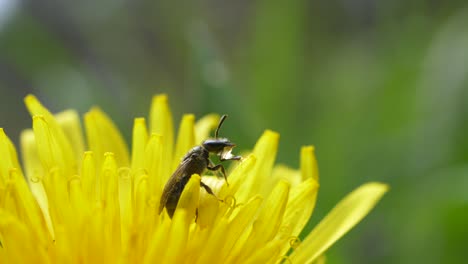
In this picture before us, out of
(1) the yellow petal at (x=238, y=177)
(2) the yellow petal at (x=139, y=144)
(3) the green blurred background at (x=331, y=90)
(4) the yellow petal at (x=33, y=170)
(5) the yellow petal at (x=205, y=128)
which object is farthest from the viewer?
(3) the green blurred background at (x=331, y=90)

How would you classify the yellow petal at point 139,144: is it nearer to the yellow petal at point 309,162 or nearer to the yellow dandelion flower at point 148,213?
the yellow dandelion flower at point 148,213

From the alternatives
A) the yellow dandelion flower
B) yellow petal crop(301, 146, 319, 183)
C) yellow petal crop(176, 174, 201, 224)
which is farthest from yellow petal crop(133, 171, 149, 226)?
yellow petal crop(301, 146, 319, 183)

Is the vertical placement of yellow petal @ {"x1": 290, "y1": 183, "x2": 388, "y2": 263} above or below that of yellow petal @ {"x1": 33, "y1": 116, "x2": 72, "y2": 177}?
below

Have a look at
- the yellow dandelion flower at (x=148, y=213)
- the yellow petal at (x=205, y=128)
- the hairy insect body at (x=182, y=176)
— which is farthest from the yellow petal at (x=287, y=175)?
the hairy insect body at (x=182, y=176)

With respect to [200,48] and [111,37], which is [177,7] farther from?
[200,48]

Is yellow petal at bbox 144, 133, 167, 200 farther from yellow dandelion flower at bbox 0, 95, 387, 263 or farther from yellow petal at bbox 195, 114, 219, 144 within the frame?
yellow petal at bbox 195, 114, 219, 144

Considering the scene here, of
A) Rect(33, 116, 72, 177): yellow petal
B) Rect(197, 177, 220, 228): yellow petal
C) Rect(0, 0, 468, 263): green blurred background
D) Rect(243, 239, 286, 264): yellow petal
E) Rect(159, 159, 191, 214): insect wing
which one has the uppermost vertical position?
Rect(0, 0, 468, 263): green blurred background

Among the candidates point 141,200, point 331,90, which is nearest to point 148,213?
point 141,200
